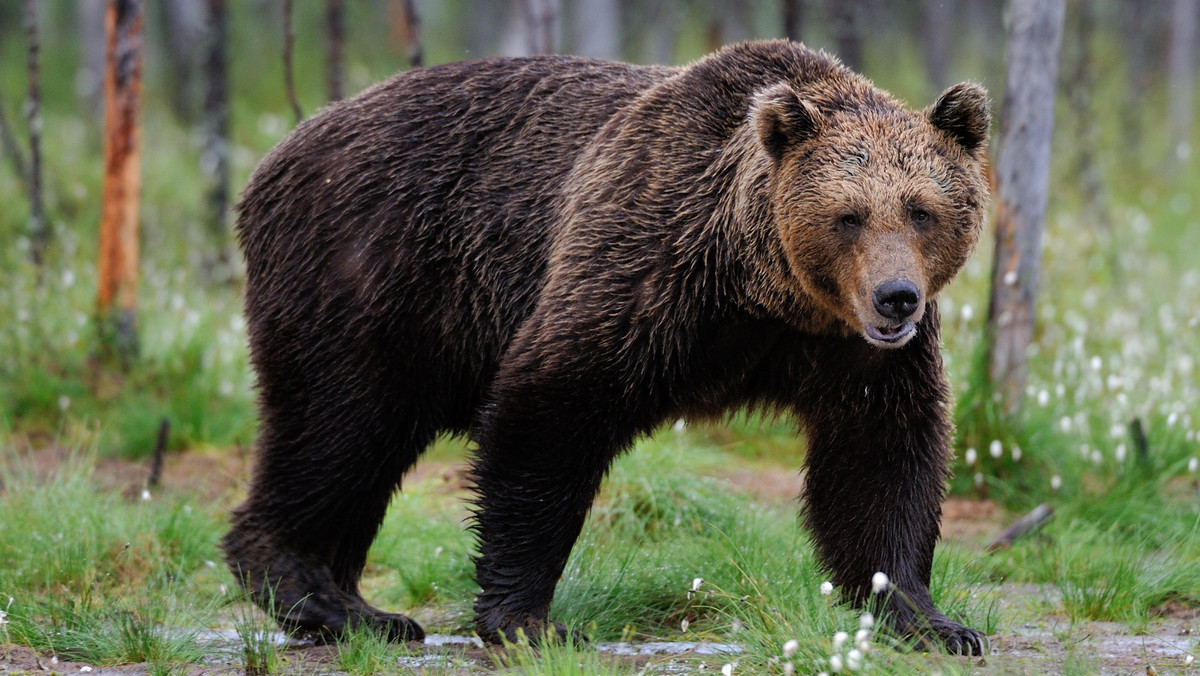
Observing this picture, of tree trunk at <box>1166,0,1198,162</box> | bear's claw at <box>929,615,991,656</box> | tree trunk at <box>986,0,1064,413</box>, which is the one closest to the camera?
bear's claw at <box>929,615,991,656</box>

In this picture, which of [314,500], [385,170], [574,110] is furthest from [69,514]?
[574,110]

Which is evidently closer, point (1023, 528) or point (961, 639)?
point (961, 639)

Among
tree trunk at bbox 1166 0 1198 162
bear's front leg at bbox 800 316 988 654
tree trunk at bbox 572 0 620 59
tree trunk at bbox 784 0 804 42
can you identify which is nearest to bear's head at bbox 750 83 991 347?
bear's front leg at bbox 800 316 988 654

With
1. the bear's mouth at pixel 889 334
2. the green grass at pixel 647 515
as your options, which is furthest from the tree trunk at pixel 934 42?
the bear's mouth at pixel 889 334

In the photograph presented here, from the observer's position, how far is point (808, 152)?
13.5ft

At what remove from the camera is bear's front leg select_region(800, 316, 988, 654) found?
4332mm

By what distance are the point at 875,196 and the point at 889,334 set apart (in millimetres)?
419

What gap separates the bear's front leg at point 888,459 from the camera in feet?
14.2

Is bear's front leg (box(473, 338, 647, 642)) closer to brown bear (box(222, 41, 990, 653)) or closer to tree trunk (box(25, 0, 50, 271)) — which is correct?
brown bear (box(222, 41, 990, 653))

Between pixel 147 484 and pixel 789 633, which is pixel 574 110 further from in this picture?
pixel 147 484

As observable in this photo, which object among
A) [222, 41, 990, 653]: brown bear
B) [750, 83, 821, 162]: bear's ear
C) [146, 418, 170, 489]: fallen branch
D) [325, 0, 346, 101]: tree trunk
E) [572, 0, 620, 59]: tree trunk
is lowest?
[146, 418, 170, 489]: fallen branch

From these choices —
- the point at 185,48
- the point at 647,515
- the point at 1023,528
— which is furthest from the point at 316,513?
the point at 185,48

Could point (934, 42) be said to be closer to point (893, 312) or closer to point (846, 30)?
point (846, 30)

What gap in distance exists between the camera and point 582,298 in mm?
4352
